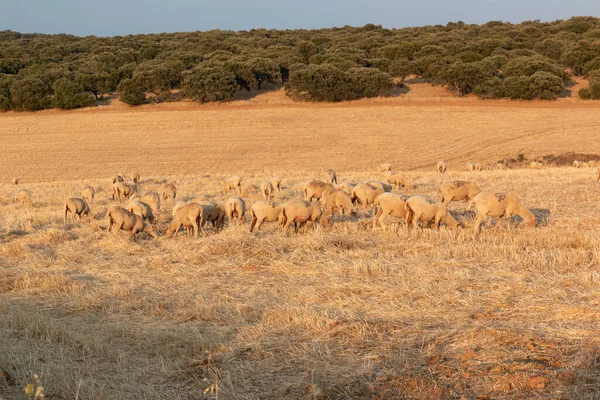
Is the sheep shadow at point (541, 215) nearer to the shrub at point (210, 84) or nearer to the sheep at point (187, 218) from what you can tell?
the sheep at point (187, 218)

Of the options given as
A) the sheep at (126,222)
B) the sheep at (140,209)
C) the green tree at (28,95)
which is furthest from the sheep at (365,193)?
the green tree at (28,95)

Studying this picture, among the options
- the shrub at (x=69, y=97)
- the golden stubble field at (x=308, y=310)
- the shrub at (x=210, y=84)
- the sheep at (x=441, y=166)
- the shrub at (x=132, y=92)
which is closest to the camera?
the golden stubble field at (x=308, y=310)

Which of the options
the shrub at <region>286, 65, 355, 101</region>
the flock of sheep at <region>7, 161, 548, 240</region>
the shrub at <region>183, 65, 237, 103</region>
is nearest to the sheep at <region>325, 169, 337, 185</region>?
the flock of sheep at <region>7, 161, 548, 240</region>

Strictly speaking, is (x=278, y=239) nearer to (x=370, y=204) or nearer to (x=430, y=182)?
(x=370, y=204)

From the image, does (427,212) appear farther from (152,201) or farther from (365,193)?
(152,201)

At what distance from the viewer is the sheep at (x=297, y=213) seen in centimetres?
1498

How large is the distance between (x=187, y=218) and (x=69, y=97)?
51.3 m

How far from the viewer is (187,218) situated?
15281 mm

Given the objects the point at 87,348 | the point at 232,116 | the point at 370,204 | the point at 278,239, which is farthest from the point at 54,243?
the point at 232,116

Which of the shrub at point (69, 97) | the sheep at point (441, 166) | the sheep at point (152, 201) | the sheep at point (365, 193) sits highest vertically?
the shrub at point (69, 97)

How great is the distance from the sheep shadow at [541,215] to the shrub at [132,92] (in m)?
50.2

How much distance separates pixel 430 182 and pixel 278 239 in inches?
581

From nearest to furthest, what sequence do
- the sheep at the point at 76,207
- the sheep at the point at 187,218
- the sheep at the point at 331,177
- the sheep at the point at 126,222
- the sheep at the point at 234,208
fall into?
1. the sheep at the point at 126,222
2. the sheep at the point at 187,218
3. the sheep at the point at 234,208
4. the sheep at the point at 76,207
5. the sheep at the point at 331,177

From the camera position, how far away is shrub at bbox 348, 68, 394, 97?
206 feet
